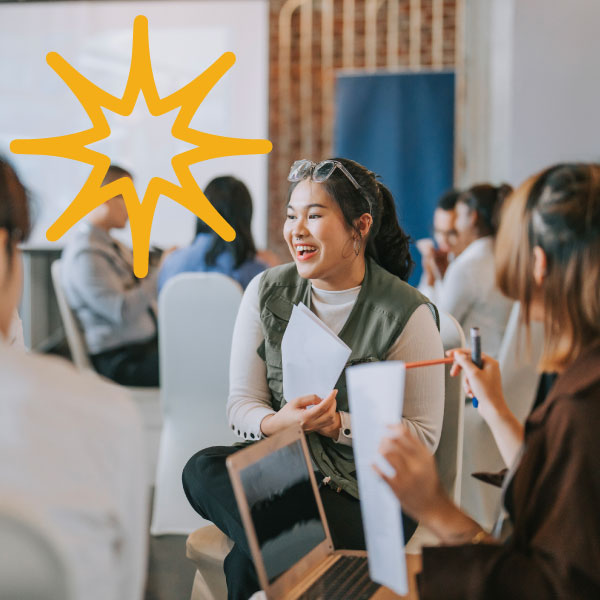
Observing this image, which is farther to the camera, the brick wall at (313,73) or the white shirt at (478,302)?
the brick wall at (313,73)

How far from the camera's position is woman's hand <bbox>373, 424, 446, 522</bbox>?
3.17ft

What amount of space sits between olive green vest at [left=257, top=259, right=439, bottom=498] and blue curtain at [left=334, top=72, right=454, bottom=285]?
4.06 meters

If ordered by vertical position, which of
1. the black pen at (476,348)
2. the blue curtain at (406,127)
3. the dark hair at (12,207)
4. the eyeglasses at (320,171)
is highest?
the blue curtain at (406,127)

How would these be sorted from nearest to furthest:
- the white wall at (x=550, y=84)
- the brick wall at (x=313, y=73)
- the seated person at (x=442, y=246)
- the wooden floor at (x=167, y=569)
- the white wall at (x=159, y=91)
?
1. the wooden floor at (x=167, y=569)
2. the seated person at (x=442, y=246)
3. the white wall at (x=550, y=84)
4. the brick wall at (x=313, y=73)
5. the white wall at (x=159, y=91)

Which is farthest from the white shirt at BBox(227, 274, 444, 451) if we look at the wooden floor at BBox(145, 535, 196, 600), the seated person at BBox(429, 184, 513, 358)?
the seated person at BBox(429, 184, 513, 358)

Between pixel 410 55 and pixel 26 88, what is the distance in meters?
2.91

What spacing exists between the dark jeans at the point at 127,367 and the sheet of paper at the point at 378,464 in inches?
90.4

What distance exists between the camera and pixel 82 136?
156 cm

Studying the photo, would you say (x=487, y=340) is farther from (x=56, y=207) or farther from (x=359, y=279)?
(x=56, y=207)

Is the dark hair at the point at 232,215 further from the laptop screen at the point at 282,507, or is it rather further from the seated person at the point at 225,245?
the laptop screen at the point at 282,507

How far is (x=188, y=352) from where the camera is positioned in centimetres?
248

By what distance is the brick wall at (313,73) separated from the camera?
581 centimetres

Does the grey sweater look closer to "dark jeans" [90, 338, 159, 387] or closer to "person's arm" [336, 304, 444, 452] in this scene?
"dark jeans" [90, 338, 159, 387]

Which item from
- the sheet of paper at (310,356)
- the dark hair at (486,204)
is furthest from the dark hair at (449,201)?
the sheet of paper at (310,356)
